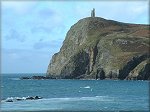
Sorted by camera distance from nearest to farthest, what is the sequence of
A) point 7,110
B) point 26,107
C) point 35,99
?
point 7,110, point 26,107, point 35,99

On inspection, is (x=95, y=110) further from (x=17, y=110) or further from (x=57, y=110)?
(x=17, y=110)

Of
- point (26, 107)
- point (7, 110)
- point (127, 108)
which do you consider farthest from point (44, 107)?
point (127, 108)

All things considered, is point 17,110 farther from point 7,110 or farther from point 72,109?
point 72,109

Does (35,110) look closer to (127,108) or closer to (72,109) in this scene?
(72,109)

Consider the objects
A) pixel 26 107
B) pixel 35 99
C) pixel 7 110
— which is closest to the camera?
pixel 7 110

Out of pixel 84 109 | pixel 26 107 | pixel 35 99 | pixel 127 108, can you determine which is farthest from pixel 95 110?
pixel 35 99

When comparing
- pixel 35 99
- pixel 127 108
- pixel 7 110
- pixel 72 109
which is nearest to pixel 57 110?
pixel 72 109

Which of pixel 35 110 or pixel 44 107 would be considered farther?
pixel 44 107

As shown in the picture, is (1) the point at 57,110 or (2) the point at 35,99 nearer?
(1) the point at 57,110
